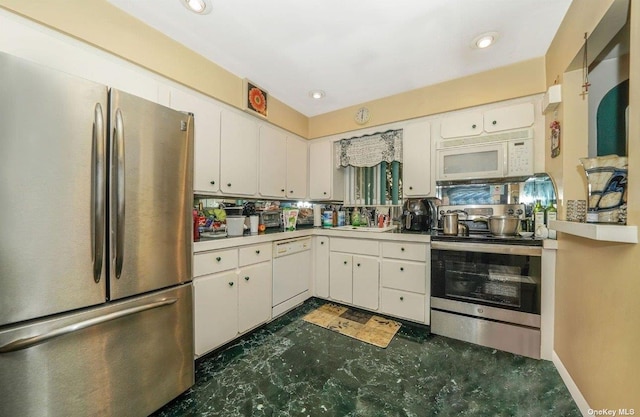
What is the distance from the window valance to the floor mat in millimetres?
1796

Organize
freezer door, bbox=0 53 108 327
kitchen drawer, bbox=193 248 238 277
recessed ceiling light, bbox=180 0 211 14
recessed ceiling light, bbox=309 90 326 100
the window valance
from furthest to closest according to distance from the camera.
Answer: the window valance, recessed ceiling light, bbox=309 90 326 100, kitchen drawer, bbox=193 248 238 277, recessed ceiling light, bbox=180 0 211 14, freezer door, bbox=0 53 108 327

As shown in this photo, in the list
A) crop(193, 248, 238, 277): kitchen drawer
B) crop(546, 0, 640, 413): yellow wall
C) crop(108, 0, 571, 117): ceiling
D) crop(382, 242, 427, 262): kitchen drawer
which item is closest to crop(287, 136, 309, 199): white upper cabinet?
crop(108, 0, 571, 117): ceiling

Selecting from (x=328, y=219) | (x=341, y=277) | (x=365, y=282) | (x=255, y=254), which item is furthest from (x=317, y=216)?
(x=255, y=254)

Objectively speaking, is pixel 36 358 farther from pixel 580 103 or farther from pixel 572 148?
pixel 580 103

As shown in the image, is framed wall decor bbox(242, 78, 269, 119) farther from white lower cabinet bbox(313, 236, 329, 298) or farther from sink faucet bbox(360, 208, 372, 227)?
sink faucet bbox(360, 208, 372, 227)

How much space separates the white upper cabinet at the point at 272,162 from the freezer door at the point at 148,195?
1.21m

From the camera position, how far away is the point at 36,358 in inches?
36.9

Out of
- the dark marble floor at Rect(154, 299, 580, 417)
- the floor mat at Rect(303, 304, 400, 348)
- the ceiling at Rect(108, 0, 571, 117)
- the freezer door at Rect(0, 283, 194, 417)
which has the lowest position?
the dark marble floor at Rect(154, 299, 580, 417)

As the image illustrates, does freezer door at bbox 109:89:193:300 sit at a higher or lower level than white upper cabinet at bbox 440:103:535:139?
lower

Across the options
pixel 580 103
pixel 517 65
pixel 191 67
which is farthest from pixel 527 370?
pixel 191 67

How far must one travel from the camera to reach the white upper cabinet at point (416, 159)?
256cm

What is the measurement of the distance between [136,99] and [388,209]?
8.91ft

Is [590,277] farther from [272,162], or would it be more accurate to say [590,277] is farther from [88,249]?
[272,162]

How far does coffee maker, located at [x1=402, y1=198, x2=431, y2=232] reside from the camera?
2.57 meters
